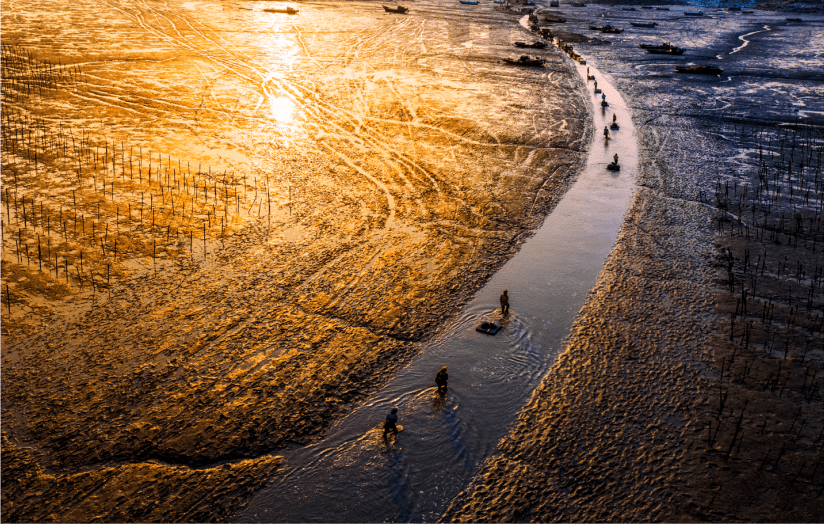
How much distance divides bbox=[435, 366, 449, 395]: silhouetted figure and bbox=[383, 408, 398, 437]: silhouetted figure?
1.26m

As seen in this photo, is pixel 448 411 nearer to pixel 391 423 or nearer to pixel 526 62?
pixel 391 423

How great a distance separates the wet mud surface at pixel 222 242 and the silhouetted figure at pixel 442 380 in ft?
3.83

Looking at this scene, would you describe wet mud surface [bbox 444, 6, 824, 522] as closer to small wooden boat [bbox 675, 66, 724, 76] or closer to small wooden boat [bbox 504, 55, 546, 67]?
small wooden boat [bbox 675, 66, 724, 76]

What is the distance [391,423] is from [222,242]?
28.1ft

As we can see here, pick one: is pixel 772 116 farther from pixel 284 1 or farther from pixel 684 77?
pixel 284 1

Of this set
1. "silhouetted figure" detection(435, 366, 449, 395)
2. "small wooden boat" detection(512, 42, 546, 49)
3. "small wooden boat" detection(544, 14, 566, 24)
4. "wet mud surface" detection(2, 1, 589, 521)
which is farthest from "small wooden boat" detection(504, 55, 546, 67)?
"silhouetted figure" detection(435, 366, 449, 395)

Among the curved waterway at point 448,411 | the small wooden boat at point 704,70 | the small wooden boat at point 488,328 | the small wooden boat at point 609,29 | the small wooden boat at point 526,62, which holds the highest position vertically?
the small wooden boat at point 609,29

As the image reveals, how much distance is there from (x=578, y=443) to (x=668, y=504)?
5.74 ft

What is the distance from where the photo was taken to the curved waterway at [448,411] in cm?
958

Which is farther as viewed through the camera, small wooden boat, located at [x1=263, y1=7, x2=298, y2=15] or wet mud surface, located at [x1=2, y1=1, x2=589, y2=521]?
small wooden boat, located at [x1=263, y1=7, x2=298, y2=15]

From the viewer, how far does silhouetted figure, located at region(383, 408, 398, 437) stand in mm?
10688

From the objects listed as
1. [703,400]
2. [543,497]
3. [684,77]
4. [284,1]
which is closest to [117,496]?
[543,497]

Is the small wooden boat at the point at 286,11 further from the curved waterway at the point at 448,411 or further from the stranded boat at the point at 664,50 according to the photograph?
the curved waterway at the point at 448,411

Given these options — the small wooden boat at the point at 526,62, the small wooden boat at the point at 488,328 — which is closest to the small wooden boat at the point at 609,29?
the small wooden boat at the point at 526,62
